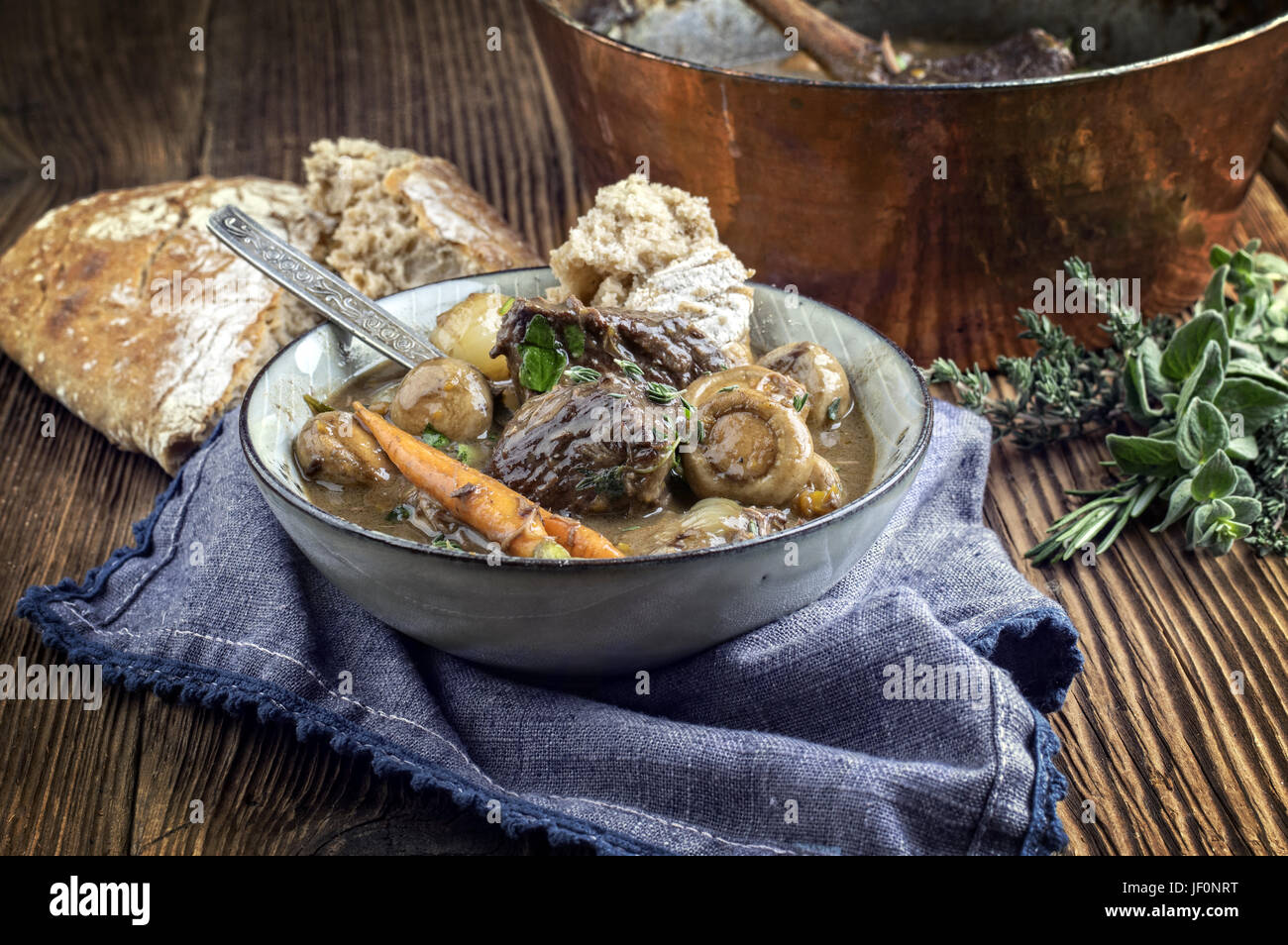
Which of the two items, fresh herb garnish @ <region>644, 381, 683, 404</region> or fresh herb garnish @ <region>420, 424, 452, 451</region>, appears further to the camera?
fresh herb garnish @ <region>420, 424, 452, 451</region>

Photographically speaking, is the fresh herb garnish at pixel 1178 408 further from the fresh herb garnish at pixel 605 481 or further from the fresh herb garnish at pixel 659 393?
the fresh herb garnish at pixel 605 481

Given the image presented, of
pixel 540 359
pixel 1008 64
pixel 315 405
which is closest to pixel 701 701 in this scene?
pixel 540 359

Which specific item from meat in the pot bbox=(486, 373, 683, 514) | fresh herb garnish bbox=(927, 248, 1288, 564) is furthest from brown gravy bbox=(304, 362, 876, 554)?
fresh herb garnish bbox=(927, 248, 1288, 564)

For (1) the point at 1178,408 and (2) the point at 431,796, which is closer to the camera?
(2) the point at 431,796

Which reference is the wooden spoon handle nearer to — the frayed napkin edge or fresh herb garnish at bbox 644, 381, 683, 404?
fresh herb garnish at bbox 644, 381, 683, 404

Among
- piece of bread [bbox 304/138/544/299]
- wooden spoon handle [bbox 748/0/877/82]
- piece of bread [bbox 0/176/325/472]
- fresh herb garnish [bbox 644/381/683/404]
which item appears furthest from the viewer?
wooden spoon handle [bbox 748/0/877/82]

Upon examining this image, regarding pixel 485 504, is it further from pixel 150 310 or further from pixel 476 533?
pixel 150 310

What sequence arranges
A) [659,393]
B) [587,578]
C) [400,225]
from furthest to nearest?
1. [400,225]
2. [659,393]
3. [587,578]

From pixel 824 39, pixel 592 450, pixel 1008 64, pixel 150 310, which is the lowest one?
pixel 150 310
